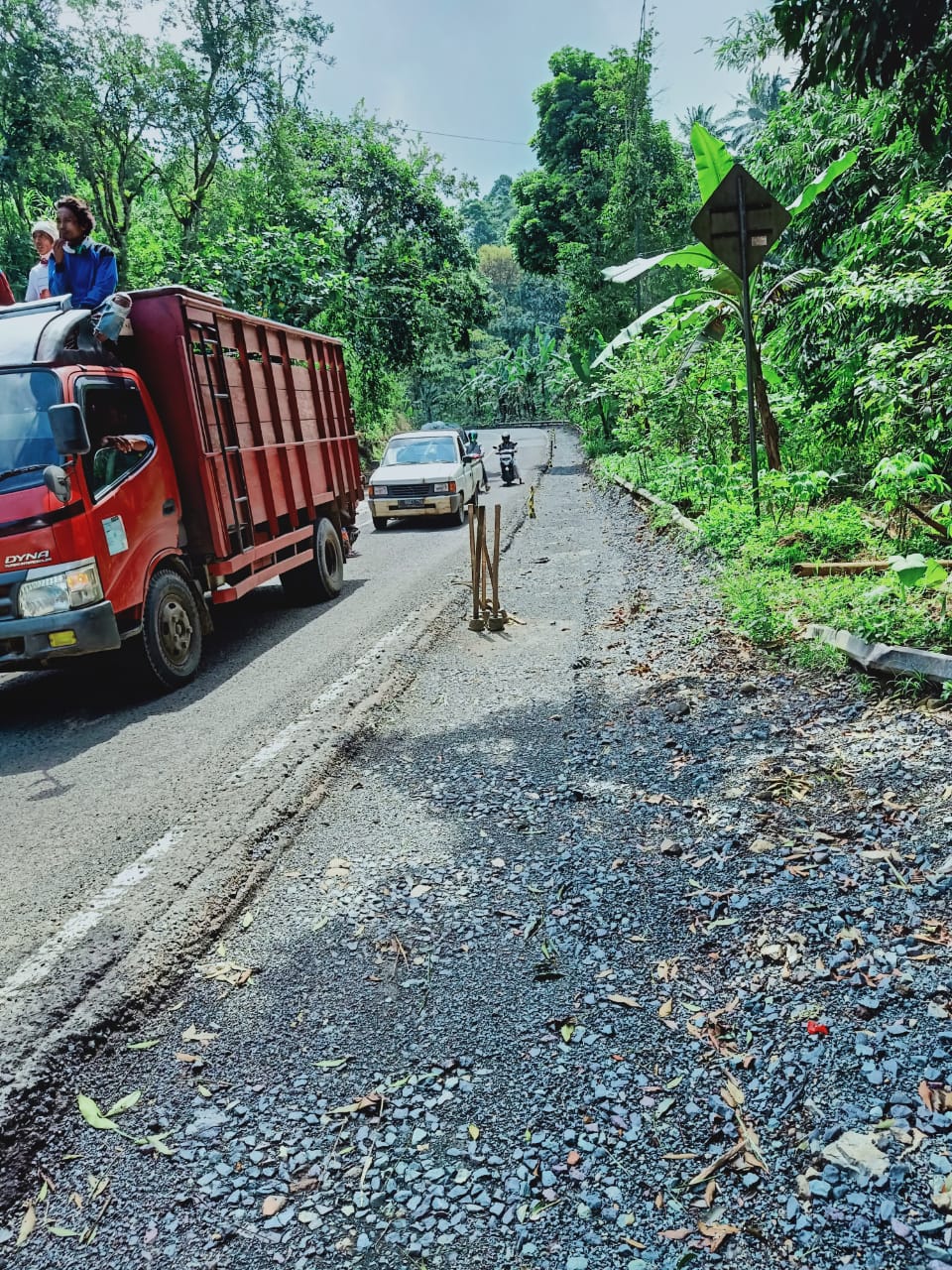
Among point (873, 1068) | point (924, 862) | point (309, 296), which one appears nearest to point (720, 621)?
point (924, 862)

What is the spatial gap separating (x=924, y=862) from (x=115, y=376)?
6.26 metres

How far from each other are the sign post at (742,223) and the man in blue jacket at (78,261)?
5.23m

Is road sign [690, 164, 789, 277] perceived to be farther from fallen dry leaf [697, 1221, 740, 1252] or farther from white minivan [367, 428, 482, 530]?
fallen dry leaf [697, 1221, 740, 1252]

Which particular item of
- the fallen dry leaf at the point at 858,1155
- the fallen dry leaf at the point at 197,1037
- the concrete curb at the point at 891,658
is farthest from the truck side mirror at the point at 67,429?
the fallen dry leaf at the point at 858,1155

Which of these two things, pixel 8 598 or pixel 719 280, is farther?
pixel 719 280

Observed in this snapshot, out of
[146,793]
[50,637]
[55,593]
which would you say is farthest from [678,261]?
[146,793]

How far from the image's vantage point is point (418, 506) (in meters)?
15.7

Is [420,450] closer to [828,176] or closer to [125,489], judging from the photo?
[828,176]

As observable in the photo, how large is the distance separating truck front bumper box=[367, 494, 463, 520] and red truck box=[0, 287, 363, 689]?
6060 millimetres

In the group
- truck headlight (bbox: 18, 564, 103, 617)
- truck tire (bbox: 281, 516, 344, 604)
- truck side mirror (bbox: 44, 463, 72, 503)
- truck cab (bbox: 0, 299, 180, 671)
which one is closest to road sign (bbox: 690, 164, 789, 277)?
truck tire (bbox: 281, 516, 344, 604)

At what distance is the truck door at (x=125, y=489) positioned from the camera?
20.1 ft

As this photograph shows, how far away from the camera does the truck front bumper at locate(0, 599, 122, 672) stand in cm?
573

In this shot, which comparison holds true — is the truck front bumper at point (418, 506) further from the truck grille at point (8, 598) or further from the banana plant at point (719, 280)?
the truck grille at point (8, 598)

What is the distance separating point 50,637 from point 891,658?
5330mm
